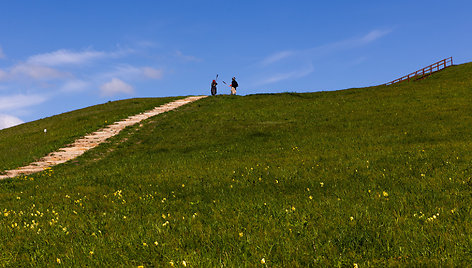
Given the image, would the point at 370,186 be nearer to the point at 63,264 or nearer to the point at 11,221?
the point at 63,264

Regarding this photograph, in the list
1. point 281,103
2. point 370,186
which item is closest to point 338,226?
point 370,186

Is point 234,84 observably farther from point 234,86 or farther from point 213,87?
point 213,87

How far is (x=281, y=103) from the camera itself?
3150cm

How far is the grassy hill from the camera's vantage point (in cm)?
488

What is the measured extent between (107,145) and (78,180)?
9.38 metres

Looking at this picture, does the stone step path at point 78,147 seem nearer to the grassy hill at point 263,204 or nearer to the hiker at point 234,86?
the grassy hill at point 263,204

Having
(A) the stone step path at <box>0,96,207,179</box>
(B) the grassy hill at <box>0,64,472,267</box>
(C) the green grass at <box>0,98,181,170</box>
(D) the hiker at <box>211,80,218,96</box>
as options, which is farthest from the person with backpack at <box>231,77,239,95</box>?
(B) the grassy hill at <box>0,64,472,267</box>

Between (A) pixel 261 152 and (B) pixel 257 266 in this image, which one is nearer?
(B) pixel 257 266

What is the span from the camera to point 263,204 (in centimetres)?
738

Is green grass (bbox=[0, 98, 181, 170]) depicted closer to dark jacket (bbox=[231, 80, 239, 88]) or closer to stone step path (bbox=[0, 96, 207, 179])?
stone step path (bbox=[0, 96, 207, 179])

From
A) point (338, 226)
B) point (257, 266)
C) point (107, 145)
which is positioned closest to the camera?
point (257, 266)

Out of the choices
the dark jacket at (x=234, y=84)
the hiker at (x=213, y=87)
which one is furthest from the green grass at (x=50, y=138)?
the dark jacket at (x=234, y=84)

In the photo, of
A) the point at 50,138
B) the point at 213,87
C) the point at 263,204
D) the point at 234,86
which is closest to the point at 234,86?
the point at 234,86

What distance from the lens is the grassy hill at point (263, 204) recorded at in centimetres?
488
